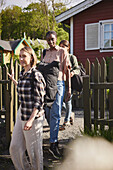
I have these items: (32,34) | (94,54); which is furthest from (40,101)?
(32,34)

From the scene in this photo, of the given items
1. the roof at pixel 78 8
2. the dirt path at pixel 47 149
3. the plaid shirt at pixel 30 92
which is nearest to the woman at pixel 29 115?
the plaid shirt at pixel 30 92

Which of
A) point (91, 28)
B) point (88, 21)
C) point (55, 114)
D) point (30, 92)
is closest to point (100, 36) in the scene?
point (91, 28)

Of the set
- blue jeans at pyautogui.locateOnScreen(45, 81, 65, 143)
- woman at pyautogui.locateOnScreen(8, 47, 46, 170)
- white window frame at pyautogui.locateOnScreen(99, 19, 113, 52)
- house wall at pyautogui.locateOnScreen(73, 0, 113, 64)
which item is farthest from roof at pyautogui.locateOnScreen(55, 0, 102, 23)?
woman at pyautogui.locateOnScreen(8, 47, 46, 170)

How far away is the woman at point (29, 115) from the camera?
243 centimetres

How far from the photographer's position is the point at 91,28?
1213 centimetres

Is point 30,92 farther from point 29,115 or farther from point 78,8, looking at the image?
point 78,8

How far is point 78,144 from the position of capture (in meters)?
3.42

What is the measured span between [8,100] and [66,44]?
156 cm

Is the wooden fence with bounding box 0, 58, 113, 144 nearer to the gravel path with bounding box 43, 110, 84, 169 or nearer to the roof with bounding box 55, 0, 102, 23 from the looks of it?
the gravel path with bounding box 43, 110, 84, 169

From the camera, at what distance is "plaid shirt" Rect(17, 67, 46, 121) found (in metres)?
2.42

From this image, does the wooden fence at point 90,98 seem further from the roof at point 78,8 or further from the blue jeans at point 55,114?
the roof at point 78,8

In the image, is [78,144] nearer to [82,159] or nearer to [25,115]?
[82,159]

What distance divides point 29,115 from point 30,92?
26 centimetres

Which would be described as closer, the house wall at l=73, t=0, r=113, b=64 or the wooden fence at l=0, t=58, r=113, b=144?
the wooden fence at l=0, t=58, r=113, b=144
